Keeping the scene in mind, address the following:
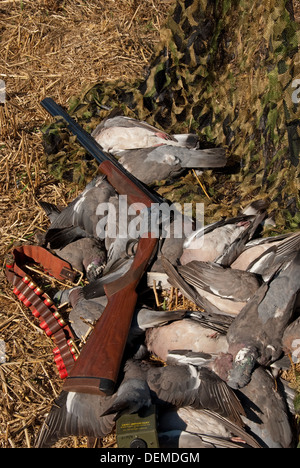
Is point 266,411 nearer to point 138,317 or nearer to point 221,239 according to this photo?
point 138,317

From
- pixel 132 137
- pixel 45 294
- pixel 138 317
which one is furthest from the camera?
pixel 132 137

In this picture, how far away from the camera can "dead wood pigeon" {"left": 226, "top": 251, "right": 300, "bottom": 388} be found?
3.28 m

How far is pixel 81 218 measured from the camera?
4.41 meters

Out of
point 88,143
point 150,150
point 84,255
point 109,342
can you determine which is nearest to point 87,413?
point 109,342

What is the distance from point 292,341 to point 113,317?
123 centimetres

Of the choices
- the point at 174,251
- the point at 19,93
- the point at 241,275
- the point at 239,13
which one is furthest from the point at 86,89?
the point at 241,275

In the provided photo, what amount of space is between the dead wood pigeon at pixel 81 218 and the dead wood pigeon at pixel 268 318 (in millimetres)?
1648

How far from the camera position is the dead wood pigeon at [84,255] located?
13.7ft

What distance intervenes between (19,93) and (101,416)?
4333mm

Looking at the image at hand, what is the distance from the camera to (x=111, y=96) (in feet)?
18.3

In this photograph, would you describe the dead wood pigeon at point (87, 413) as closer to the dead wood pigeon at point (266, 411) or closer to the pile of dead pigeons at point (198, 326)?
the pile of dead pigeons at point (198, 326)

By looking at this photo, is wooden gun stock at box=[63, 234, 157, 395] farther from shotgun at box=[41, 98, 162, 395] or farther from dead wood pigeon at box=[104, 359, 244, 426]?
dead wood pigeon at box=[104, 359, 244, 426]
